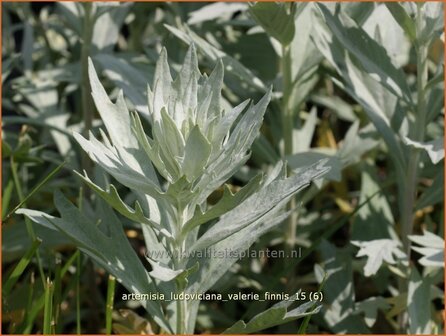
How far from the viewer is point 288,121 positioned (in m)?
2.00

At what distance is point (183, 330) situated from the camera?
4.92 ft

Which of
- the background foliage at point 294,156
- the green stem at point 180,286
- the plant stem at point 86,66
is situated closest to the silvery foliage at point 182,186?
the green stem at point 180,286

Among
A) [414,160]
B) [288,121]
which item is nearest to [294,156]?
[288,121]

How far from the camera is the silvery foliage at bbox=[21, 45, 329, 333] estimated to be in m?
1.31

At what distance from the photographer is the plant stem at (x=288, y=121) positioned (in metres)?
1.94

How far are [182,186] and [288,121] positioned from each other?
0.76m

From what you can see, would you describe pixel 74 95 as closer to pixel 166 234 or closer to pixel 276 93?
pixel 276 93

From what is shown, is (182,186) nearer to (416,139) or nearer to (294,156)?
(294,156)

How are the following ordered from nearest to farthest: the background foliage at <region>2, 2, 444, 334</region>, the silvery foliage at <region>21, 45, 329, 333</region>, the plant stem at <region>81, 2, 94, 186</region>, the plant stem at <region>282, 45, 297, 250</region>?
the silvery foliage at <region>21, 45, 329, 333</region> → the background foliage at <region>2, 2, 444, 334</region> → the plant stem at <region>282, 45, 297, 250</region> → the plant stem at <region>81, 2, 94, 186</region>

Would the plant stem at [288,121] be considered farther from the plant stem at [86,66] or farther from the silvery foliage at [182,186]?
the plant stem at [86,66]

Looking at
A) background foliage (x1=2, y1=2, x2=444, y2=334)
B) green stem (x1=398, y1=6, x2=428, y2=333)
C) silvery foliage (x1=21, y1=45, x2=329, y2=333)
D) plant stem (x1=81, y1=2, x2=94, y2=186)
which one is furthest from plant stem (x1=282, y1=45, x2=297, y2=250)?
plant stem (x1=81, y1=2, x2=94, y2=186)

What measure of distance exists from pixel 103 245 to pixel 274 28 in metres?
0.65

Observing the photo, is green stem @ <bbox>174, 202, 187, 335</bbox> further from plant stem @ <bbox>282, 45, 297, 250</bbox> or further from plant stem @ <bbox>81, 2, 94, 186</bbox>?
plant stem @ <bbox>81, 2, 94, 186</bbox>

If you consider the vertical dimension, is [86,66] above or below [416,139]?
above
